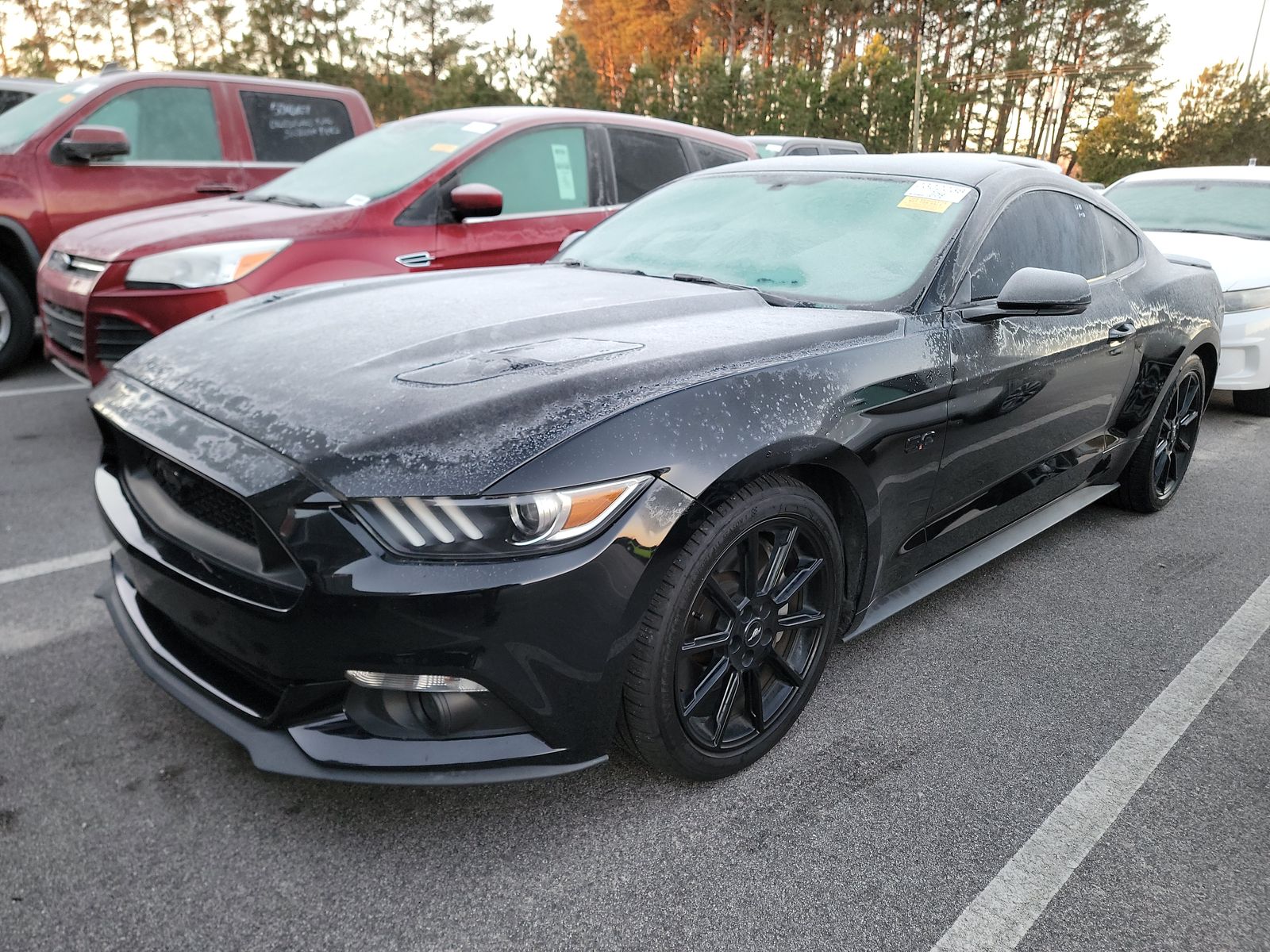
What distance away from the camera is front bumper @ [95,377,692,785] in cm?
170

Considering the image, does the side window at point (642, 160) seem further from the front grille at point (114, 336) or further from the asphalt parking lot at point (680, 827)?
the asphalt parking lot at point (680, 827)

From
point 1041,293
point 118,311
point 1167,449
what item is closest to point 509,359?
point 1041,293

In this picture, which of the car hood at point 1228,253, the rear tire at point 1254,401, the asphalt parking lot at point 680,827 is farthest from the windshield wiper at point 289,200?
the rear tire at point 1254,401

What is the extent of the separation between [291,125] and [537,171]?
2.51 meters

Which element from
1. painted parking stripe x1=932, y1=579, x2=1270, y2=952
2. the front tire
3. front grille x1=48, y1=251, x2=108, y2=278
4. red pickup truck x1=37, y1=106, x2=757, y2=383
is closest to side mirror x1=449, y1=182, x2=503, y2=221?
red pickup truck x1=37, y1=106, x2=757, y2=383

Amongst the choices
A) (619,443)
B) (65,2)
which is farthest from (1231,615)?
(65,2)

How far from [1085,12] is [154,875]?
187ft

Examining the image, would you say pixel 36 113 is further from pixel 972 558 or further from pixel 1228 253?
pixel 1228 253

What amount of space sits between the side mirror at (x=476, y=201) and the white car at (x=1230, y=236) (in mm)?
3628

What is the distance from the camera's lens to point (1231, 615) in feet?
10.5

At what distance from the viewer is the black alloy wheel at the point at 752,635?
6.84ft

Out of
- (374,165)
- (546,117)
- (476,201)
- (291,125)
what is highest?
(546,117)

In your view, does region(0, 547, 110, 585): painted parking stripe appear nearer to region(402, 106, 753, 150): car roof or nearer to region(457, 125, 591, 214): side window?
region(457, 125, 591, 214): side window

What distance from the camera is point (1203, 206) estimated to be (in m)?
6.76
